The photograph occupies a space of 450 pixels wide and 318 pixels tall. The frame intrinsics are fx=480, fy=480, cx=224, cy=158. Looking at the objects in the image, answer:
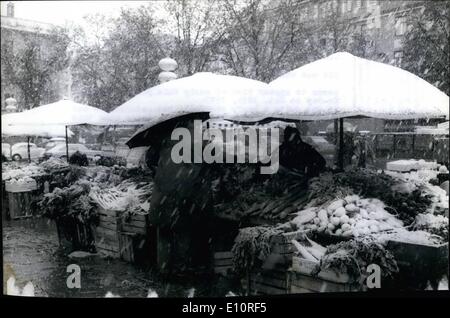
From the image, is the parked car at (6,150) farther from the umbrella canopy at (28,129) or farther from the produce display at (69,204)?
the produce display at (69,204)

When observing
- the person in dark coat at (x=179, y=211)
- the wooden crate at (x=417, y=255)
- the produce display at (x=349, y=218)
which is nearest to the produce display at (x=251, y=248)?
the produce display at (x=349, y=218)

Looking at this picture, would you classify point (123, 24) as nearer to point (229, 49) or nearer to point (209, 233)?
point (229, 49)

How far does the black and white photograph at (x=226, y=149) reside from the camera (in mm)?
3730

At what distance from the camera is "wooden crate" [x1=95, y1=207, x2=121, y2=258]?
5086mm

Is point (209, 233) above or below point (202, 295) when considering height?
above

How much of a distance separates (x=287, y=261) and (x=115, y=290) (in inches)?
62.5

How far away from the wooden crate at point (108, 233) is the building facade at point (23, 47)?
1.33 m

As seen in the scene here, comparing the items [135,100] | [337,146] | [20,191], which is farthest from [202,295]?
[20,191]

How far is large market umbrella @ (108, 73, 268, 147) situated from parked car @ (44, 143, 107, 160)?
0.59 meters

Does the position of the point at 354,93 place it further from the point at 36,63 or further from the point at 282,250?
the point at 36,63

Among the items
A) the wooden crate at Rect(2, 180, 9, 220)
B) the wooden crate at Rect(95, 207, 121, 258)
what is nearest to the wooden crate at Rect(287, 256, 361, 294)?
the wooden crate at Rect(95, 207, 121, 258)

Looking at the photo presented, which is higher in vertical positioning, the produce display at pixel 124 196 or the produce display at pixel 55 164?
the produce display at pixel 55 164

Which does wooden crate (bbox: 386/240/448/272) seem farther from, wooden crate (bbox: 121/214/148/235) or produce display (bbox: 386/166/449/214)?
wooden crate (bbox: 121/214/148/235)

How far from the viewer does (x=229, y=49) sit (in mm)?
5262
